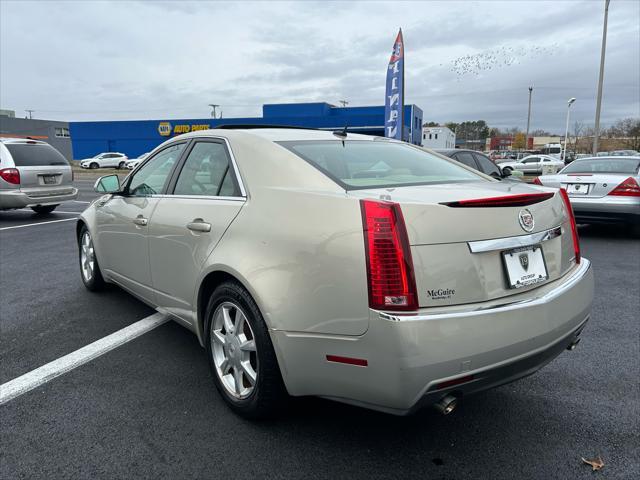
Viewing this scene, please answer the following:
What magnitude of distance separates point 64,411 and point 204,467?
1.06 meters

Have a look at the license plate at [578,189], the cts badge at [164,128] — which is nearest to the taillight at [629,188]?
the license plate at [578,189]

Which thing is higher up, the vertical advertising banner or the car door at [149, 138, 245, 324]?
the vertical advertising banner

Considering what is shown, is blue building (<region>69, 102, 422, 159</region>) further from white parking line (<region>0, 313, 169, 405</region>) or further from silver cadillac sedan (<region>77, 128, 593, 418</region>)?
silver cadillac sedan (<region>77, 128, 593, 418</region>)

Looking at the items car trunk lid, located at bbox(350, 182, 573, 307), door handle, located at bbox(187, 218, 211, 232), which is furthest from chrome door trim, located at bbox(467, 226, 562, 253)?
door handle, located at bbox(187, 218, 211, 232)

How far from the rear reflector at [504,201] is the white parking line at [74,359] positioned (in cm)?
282

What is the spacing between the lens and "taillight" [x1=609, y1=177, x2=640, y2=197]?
798 cm

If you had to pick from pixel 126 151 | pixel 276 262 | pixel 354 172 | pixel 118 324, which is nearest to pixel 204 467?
pixel 276 262

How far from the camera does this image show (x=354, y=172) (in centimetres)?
284

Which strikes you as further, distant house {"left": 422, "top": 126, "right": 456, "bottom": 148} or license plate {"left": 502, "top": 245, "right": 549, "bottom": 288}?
distant house {"left": 422, "top": 126, "right": 456, "bottom": 148}

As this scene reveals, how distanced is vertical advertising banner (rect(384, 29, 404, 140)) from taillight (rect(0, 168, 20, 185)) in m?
12.4

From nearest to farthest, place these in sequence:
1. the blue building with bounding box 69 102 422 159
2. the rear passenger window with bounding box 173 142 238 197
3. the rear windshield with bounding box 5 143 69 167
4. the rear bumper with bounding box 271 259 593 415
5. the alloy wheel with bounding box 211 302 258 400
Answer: the rear bumper with bounding box 271 259 593 415 < the alloy wheel with bounding box 211 302 258 400 < the rear passenger window with bounding box 173 142 238 197 < the rear windshield with bounding box 5 143 69 167 < the blue building with bounding box 69 102 422 159

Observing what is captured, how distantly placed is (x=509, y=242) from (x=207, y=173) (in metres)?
1.95

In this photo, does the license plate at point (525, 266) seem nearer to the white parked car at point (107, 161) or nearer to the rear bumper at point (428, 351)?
the rear bumper at point (428, 351)

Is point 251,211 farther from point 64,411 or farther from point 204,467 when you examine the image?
point 64,411
